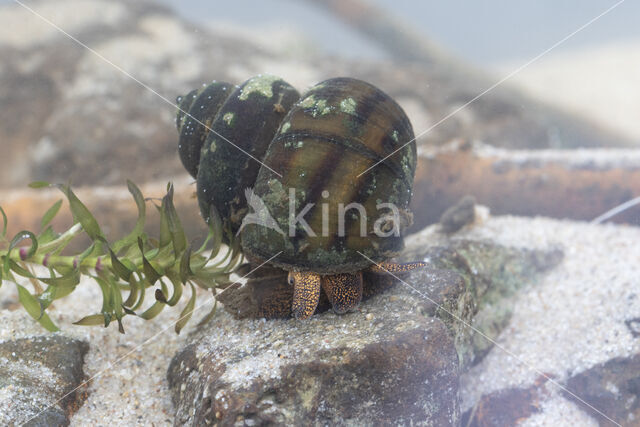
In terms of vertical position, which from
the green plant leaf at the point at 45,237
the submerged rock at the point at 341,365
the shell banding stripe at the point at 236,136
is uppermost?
the shell banding stripe at the point at 236,136

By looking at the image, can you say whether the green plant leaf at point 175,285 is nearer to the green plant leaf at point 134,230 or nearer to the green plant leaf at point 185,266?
the green plant leaf at point 185,266

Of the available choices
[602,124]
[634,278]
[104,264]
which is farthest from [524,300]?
[602,124]

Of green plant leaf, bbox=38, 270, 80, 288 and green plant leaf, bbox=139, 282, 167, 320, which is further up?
green plant leaf, bbox=38, 270, 80, 288

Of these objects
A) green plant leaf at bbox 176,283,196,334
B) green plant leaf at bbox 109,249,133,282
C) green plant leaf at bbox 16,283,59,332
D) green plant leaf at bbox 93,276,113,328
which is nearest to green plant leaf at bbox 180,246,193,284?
green plant leaf at bbox 176,283,196,334

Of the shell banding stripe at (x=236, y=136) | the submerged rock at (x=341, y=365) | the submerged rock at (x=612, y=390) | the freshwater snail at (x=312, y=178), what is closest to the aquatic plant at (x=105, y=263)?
the shell banding stripe at (x=236, y=136)

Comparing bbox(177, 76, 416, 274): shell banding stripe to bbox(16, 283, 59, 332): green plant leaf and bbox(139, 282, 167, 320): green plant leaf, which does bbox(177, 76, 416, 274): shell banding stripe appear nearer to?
bbox(139, 282, 167, 320): green plant leaf

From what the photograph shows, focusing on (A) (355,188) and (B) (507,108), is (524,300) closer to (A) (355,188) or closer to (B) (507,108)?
(A) (355,188)
